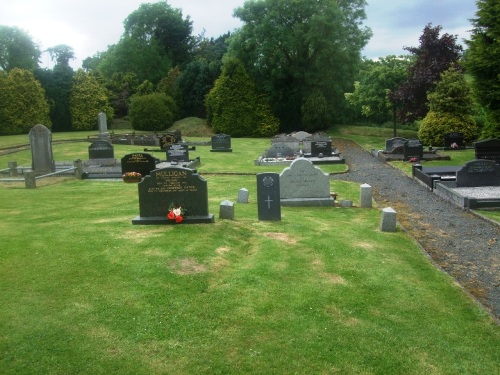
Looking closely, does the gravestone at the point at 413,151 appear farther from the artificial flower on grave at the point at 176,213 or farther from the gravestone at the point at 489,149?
the artificial flower on grave at the point at 176,213

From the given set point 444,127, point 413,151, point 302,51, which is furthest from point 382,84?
point 413,151

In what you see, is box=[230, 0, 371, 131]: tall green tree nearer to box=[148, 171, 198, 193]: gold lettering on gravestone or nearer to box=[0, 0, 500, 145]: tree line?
box=[0, 0, 500, 145]: tree line

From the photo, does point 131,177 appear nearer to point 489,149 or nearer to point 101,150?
point 101,150

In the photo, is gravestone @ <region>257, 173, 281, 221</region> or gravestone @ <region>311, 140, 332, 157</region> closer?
gravestone @ <region>257, 173, 281, 221</region>

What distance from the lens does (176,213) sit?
12.1 m

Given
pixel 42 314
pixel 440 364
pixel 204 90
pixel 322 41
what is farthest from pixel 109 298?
pixel 204 90

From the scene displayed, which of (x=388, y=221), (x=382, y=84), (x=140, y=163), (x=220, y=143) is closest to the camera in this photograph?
(x=388, y=221)

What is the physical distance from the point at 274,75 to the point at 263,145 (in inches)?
515

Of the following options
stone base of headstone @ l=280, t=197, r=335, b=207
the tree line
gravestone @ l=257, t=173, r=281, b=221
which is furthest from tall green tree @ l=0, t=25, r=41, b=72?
gravestone @ l=257, t=173, r=281, b=221

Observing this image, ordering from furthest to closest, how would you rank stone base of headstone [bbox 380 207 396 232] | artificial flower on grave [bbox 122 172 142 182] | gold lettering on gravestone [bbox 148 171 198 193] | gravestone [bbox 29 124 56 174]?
gravestone [bbox 29 124 56 174] → artificial flower on grave [bbox 122 172 142 182] → stone base of headstone [bbox 380 207 396 232] → gold lettering on gravestone [bbox 148 171 198 193]

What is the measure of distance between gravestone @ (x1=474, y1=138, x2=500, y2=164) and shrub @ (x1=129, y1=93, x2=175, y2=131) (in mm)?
40079

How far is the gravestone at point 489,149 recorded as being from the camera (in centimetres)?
2412

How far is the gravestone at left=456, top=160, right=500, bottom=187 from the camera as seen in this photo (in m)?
20.0

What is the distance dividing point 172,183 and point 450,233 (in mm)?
7589
